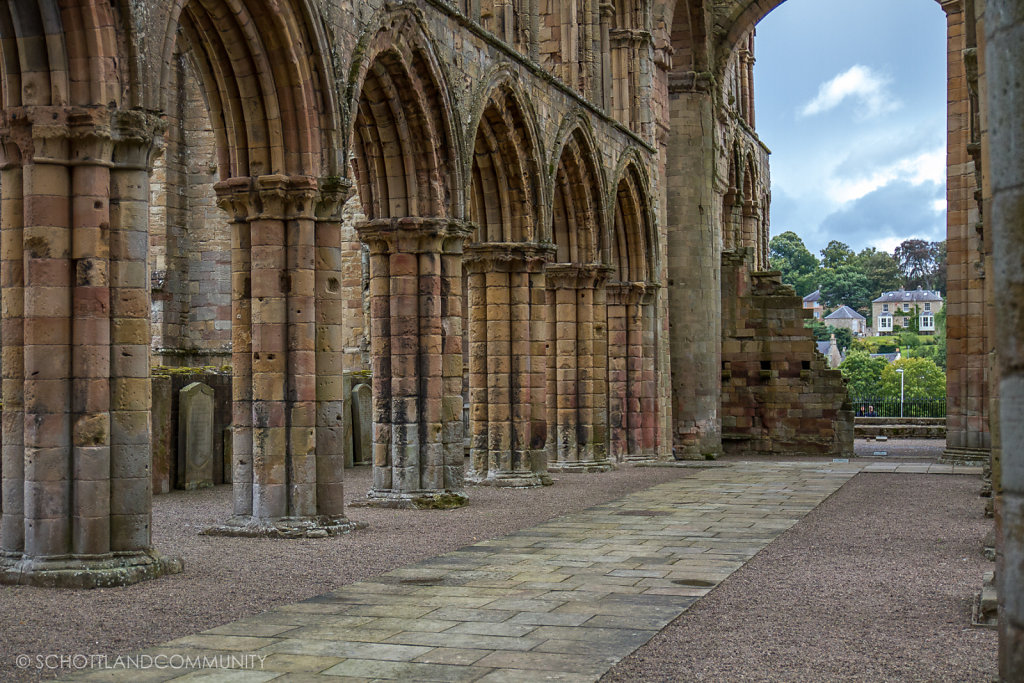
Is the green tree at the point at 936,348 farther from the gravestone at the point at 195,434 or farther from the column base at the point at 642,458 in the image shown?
the gravestone at the point at 195,434

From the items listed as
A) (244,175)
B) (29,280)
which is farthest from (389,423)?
(29,280)

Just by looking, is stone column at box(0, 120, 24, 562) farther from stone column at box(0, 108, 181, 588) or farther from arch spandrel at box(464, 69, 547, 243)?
arch spandrel at box(464, 69, 547, 243)

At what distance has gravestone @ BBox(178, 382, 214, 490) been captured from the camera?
16.4 metres

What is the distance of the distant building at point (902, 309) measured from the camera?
406 ft

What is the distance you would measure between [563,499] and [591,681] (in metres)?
9.63

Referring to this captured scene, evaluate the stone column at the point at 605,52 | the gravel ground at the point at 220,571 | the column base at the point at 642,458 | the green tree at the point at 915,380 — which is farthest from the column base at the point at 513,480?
the green tree at the point at 915,380

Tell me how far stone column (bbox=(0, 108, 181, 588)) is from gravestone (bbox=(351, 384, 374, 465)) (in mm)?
12125

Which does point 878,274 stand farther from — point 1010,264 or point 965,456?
point 1010,264

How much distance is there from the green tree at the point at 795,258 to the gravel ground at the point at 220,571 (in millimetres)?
108143

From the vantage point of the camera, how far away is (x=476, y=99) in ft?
51.5

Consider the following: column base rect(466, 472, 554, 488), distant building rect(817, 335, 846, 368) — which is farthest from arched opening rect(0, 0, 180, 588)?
distant building rect(817, 335, 846, 368)

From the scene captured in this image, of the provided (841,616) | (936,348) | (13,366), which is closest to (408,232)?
(13,366)

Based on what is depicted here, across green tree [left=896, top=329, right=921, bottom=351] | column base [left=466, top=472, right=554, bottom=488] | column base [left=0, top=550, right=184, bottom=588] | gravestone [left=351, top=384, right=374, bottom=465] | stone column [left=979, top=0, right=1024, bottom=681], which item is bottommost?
column base [left=466, top=472, right=554, bottom=488]

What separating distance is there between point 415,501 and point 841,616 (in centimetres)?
724
